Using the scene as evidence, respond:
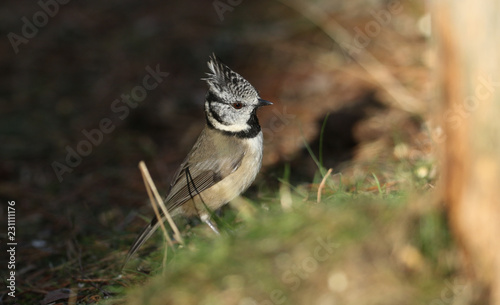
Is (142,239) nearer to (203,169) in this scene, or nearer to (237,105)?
(203,169)

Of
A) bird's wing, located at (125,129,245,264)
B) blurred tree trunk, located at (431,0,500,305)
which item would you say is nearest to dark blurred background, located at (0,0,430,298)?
bird's wing, located at (125,129,245,264)

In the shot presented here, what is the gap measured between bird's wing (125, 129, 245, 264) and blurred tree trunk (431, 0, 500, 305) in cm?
244

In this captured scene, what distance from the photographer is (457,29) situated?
239cm

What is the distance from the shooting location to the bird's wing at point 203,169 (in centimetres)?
475

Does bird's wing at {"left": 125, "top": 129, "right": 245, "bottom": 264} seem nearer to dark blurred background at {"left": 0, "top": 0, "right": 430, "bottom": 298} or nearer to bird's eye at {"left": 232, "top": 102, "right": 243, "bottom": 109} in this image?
bird's eye at {"left": 232, "top": 102, "right": 243, "bottom": 109}

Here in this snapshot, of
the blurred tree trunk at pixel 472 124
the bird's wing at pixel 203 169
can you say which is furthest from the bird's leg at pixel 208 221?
the blurred tree trunk at pixel 472 124

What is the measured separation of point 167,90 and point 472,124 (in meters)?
5.61

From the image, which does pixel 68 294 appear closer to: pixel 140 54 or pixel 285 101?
pixel 285 101

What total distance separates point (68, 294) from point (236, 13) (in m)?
6.05

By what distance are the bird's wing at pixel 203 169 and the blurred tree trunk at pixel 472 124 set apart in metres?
2.44

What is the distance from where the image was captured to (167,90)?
7652mm

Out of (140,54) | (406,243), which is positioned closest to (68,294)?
(406,243)

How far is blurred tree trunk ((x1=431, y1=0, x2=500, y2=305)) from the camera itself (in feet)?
7.68

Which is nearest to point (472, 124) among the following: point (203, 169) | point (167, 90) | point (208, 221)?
point (208, 221)
